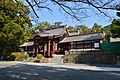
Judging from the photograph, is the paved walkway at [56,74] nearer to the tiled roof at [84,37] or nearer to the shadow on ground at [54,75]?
the shadow on ground at [54,75]

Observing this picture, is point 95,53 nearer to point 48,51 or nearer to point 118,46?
point 118,46

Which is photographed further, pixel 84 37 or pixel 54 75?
pixel 84 37

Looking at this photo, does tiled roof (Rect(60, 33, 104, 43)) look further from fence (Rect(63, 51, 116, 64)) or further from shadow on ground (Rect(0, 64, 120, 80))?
shadow on ground (Rect(0, 64, 120, 80))

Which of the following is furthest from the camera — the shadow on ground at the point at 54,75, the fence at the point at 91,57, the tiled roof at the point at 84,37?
the tiled roof at the point at 84,37

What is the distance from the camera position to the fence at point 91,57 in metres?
31.5

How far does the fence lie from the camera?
31531 mm

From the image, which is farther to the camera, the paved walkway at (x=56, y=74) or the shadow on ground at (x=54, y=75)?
the paved walkway at (x=56, y=74)

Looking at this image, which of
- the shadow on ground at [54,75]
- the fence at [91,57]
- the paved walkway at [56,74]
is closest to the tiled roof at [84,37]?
the fence at [91,57]

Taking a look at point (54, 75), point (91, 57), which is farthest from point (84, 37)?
point (54, 75)

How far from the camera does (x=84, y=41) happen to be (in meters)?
45.5

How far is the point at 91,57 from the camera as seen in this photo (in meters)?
33.6

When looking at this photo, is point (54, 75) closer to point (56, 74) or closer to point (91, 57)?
point (56, 74)

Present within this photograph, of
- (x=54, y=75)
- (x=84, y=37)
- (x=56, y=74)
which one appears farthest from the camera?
(x=84, y=37)

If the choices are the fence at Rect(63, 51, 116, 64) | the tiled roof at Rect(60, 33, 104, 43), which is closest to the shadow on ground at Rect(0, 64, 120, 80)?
the fence at Rect(63, 51, 116, 64)
